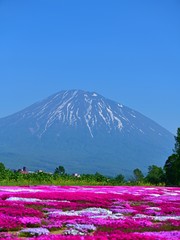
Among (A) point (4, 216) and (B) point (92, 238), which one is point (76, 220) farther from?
(B) point (92, 238)

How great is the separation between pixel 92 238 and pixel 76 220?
4.36 metres

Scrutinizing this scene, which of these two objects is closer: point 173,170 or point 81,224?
point 81,224

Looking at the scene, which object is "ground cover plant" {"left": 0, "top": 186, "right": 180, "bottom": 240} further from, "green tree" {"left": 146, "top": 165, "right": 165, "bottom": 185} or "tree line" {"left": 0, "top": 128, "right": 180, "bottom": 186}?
"green tree" {"left": 146, "top": 165, "right": 165, "bottom": 185}

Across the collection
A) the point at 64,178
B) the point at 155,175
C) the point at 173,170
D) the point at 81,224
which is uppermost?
the point at 155,175

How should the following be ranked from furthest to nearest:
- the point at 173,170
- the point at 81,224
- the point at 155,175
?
the point at 155,175, the point at 173,170, the point at 81,224

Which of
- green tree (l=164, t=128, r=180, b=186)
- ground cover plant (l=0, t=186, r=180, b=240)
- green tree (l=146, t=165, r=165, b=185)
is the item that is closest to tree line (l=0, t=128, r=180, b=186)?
green tree (l=164, t=128, r=180, b=186)

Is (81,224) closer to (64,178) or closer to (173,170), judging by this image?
(64,178)

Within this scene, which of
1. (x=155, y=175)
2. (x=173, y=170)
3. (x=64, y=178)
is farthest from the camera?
(x=155, y=175)

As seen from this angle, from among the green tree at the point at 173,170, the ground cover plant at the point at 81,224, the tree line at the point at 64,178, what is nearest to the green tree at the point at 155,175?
the green tree at the point at 173,170

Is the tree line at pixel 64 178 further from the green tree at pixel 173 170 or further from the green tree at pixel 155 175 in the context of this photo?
the green tree at pixel 155 175

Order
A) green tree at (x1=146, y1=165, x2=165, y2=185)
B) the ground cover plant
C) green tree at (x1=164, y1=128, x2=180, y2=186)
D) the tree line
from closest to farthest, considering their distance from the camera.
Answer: the ground cover plant < the tree line < green tree at (x1=164, y1=128, x2=180, y2=186) < green tree at (x1=146, y1=165, x2=165, y2=185)

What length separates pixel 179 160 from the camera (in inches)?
2931

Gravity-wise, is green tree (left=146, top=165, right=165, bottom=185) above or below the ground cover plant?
above

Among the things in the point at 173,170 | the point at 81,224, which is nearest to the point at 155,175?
the point at 173,170
